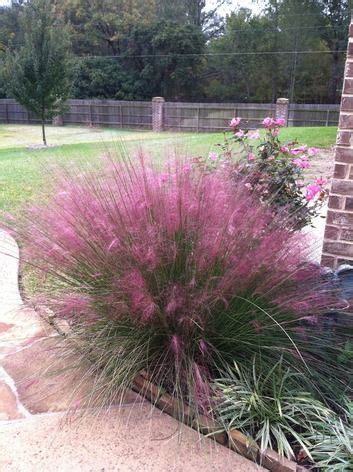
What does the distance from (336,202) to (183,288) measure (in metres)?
1.04

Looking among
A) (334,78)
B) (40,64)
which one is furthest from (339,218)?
(334,78)

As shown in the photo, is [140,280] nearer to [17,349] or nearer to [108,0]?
[17,349]

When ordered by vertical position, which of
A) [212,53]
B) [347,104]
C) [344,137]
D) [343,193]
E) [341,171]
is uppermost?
[212,53]

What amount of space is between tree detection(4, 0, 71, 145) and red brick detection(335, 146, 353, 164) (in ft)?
48.3

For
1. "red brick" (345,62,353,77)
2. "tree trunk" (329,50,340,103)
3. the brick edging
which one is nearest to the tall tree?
"tree trunk" (329,50,340,103)

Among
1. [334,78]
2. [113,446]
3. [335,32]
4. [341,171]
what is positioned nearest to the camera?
[113,446]

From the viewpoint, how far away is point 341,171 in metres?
2.29

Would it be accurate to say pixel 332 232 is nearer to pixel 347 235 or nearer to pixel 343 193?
pixel 347 235

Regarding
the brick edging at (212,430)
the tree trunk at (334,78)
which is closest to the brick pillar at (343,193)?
the brick edging at (212,430)

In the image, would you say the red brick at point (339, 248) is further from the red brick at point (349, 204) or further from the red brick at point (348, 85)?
the red brick at point (348, 85)

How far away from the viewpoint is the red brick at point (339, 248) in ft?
7.82

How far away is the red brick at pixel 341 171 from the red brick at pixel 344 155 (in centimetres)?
3

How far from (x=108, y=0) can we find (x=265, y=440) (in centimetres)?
3565

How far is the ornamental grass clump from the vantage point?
1.78m
